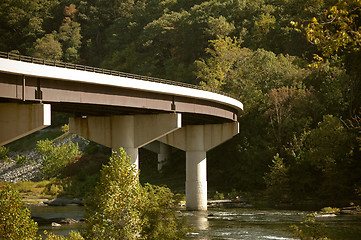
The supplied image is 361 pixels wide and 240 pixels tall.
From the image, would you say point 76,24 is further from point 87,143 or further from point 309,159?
point 309,159

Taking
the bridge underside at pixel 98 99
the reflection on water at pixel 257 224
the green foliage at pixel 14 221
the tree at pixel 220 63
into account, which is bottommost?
the reflection on water at pixel 257 224

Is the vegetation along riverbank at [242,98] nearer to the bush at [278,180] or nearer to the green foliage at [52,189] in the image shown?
the bush at [278,180]

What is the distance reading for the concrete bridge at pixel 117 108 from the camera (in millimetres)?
40312

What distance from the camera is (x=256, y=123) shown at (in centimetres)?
8681

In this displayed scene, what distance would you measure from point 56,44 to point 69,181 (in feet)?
193

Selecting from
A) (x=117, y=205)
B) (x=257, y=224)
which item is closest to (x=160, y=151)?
(x=257, y=224)

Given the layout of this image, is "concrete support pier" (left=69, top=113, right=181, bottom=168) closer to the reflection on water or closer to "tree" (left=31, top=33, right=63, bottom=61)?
the reflection on water

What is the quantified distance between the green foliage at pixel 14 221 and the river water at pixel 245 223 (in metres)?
14.6

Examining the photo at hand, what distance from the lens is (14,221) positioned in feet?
90.7

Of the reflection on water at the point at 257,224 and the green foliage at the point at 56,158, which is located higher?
the green foliage at the point at 56,158

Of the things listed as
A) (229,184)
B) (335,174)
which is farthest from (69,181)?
(335,174)

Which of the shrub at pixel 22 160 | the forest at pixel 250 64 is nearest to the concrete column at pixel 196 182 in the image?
the forest at pixel 250 64

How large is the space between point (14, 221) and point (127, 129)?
93.1 feet

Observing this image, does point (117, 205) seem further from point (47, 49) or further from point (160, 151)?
point (47, 49)
